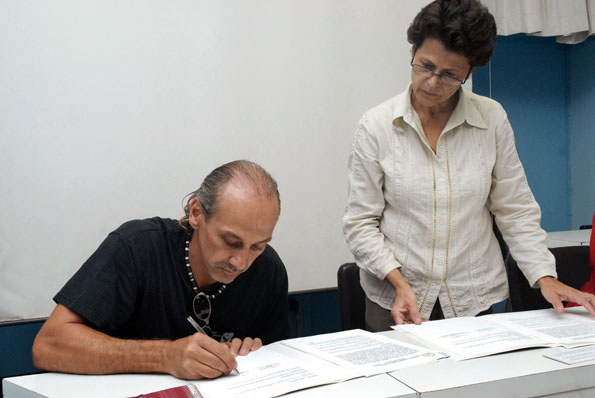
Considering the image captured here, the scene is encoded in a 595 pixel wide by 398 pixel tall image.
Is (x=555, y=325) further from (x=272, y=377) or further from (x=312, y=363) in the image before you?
(x=272, y=377)

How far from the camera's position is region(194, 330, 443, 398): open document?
3.44ft

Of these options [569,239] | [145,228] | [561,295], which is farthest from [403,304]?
[569,239]

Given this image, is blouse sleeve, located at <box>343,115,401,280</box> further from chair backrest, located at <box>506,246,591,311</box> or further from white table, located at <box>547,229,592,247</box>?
white table, located at <box>547,229,592,247</box>

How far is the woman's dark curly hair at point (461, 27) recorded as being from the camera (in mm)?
1560

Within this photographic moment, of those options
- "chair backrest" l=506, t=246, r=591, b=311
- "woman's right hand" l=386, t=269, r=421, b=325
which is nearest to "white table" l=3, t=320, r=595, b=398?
"woman's right hand" l=386, t=269, r=421, b=325

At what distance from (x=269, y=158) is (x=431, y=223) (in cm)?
116

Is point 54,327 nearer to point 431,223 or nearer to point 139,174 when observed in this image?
point 431,223

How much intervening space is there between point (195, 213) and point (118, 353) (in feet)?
1.24

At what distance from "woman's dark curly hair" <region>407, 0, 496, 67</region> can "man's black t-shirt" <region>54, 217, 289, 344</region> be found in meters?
0.75

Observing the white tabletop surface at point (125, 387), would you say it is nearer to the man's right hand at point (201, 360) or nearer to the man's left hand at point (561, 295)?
the man's right hand at point (201, 360)

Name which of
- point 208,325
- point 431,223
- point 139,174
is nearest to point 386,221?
point 431,223

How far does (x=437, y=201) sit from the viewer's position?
1702mm

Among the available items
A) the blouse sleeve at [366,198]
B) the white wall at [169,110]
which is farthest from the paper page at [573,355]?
the white wall at [169,110]

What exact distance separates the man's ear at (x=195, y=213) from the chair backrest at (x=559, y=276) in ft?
3.61
